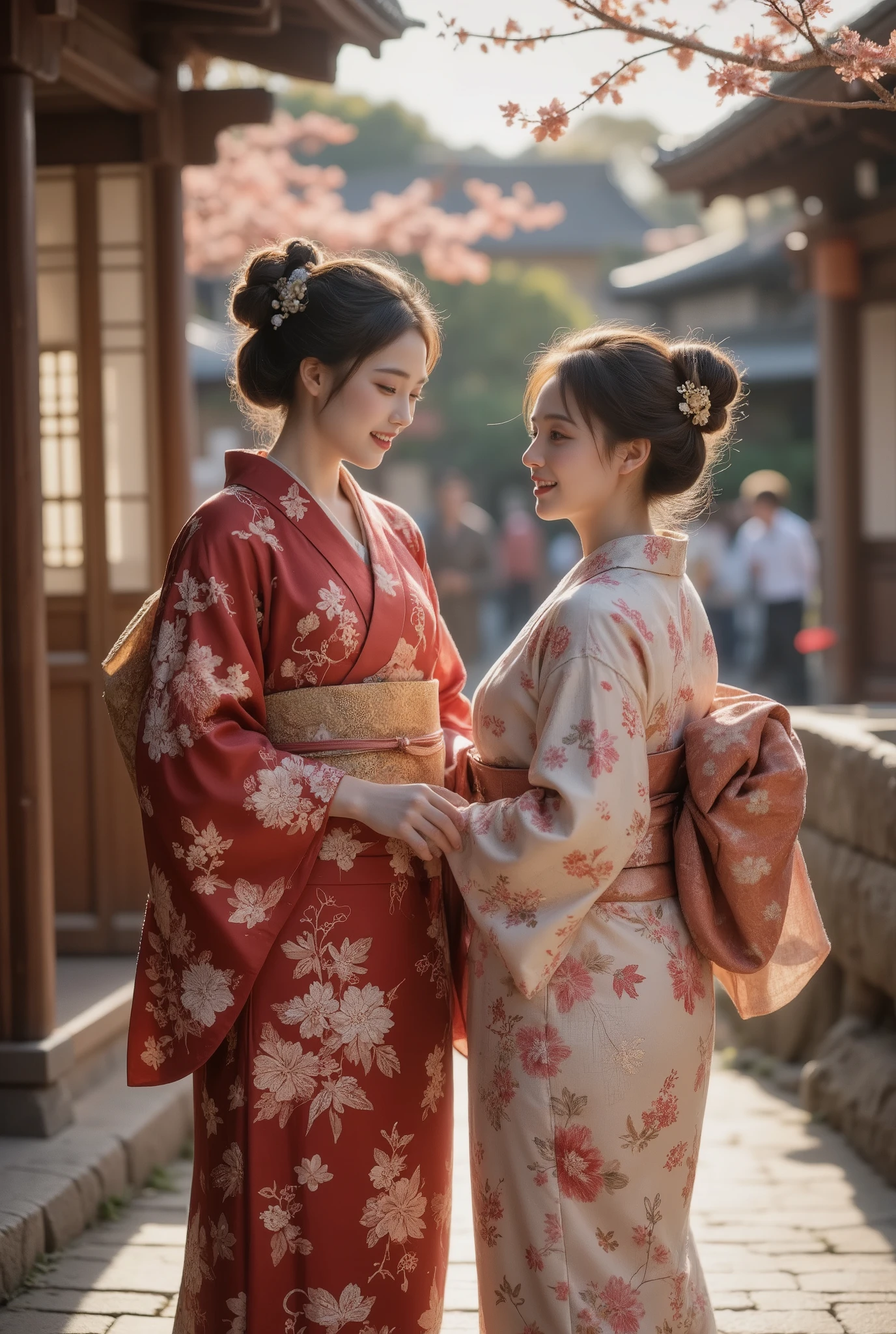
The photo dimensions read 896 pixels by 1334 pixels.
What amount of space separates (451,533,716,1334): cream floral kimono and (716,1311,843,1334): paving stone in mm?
697

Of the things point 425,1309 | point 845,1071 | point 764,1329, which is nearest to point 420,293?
point 425,1309

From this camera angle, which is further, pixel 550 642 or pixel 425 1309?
pixel 425 1309

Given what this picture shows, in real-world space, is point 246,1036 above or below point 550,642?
below

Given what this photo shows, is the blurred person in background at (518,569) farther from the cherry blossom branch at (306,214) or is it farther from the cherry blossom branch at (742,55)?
the cherry blossom branch at (742,55)

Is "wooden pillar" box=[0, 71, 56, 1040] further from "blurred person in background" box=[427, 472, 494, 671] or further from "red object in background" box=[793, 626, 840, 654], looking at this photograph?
"blurred person in background" box=[427, 472, 494, 671]

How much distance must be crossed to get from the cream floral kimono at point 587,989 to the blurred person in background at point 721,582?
12499mm

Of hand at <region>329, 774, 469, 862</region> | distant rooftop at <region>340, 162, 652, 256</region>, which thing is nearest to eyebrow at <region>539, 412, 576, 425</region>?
hand at <region>329, 774, 469, 862</region>

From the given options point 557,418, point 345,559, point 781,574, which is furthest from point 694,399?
point 781,574

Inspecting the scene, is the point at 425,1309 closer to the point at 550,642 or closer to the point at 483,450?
the point at 550,642

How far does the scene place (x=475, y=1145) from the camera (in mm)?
2688

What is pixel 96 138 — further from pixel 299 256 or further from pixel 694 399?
pixel 694 399

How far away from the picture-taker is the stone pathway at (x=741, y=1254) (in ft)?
10.8

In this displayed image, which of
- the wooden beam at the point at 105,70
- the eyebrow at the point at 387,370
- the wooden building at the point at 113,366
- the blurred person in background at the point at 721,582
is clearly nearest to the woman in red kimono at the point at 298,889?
the eyebrow at the point at 387,370

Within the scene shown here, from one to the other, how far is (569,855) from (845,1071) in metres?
2.81
